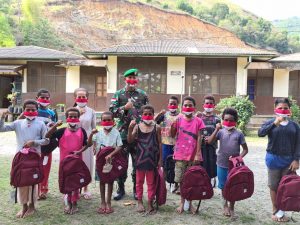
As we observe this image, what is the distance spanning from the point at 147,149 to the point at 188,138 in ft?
1.85

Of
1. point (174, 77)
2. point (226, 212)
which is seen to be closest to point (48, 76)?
point (174, 77)

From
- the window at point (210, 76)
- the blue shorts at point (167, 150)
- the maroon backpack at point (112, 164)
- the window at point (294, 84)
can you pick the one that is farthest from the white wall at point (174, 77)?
the maroon backpack at point (112, 164)

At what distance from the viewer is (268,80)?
18.2 meters

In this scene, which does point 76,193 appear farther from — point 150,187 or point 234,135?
point 234,135

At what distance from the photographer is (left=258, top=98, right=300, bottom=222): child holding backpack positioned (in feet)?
15.2

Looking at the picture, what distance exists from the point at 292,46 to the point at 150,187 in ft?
192

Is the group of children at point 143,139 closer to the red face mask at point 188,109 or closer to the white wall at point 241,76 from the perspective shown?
the red face mask at point 188,109

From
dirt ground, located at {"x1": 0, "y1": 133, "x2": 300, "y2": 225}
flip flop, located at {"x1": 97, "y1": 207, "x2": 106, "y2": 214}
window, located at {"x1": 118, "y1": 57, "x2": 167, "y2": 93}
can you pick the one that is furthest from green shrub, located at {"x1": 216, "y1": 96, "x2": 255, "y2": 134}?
flip flop, located at {"x1": 97, "y1": 207, "x2": 106, "y2": 214}

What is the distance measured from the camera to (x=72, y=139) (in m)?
4.89

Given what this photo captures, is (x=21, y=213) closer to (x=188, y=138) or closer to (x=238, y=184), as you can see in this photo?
(x=188, y=138)

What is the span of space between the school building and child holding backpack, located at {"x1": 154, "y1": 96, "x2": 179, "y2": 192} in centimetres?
1127

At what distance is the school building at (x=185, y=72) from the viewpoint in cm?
1700

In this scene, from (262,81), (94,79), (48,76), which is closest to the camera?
(262,81)

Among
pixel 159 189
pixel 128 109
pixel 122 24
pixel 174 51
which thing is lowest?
pixel 159 189
